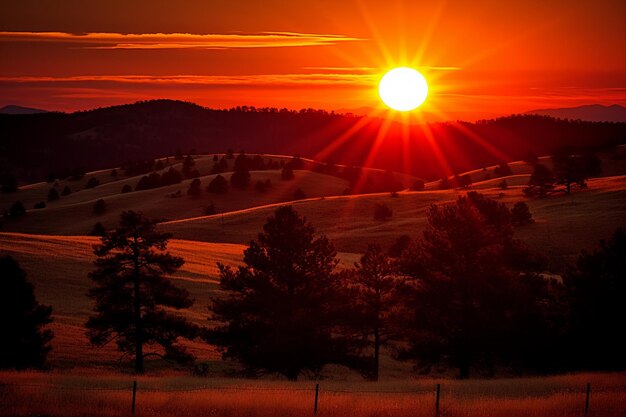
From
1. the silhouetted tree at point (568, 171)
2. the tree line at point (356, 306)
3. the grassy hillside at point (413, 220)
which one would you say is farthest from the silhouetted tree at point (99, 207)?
the tree line at point (356, 306)

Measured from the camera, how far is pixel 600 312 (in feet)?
111

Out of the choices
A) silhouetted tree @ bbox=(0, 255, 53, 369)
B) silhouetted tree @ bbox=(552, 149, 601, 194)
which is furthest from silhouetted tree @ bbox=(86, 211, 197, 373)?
silhouetted tree @ bbox=(552, 149, 601, 194)

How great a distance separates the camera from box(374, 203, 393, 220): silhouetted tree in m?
104

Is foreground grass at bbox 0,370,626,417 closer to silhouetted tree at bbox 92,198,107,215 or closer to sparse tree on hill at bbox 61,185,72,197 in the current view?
silhouetted tree at bbox 92,198,107,215

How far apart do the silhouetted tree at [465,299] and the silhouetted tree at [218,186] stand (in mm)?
112622

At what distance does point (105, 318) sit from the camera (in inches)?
1267

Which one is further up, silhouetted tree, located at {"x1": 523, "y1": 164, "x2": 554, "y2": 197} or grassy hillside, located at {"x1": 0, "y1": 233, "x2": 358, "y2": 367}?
silhouetted tree, located at {"x1": 523, "y1": 164, "x2": 554, "y2": 197}

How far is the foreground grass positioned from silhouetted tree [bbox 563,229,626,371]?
9.86m

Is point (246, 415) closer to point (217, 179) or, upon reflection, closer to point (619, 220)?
point (619, 220)

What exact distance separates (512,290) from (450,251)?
3.30 meters

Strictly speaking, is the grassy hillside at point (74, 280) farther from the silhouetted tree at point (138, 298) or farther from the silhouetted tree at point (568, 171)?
the silhouetted tree at point (568, 171)

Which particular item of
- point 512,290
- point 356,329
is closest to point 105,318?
point 356,329

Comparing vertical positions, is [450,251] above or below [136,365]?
above

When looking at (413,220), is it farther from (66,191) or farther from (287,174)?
(66,191)
